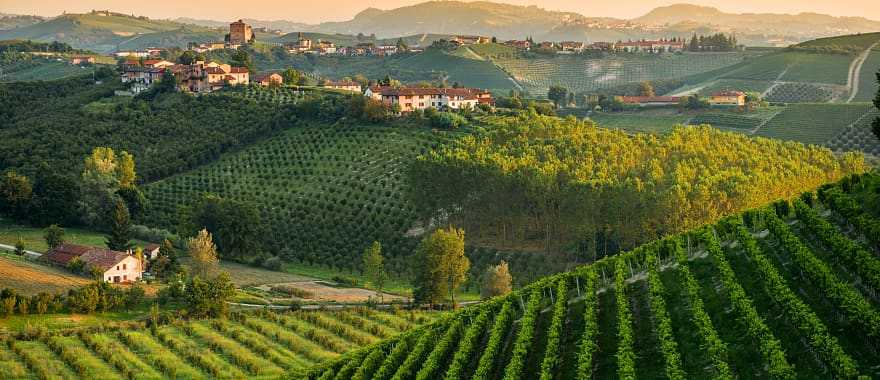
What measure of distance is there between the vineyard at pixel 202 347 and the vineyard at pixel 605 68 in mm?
107692

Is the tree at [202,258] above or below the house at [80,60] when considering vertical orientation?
below

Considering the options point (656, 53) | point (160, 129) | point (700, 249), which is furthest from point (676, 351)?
point (656, 53)

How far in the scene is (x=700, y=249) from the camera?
36531 millimetres

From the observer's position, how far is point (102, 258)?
5650 cm

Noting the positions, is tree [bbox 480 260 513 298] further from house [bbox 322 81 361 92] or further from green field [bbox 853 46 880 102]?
green field [bbox 853 46 880 102]

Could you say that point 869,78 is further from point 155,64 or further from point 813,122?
point 155,64

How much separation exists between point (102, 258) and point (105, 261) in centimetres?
61

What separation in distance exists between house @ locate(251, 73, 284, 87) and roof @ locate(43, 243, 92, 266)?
50619 mm

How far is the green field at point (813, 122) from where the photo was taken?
89000 mm

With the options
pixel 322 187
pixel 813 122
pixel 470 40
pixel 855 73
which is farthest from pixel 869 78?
pixel 470 40

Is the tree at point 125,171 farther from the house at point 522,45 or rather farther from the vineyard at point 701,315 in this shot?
the house at point 522,45

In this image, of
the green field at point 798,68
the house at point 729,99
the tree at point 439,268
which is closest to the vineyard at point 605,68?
the green field at point 798,68

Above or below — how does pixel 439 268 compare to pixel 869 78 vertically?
below

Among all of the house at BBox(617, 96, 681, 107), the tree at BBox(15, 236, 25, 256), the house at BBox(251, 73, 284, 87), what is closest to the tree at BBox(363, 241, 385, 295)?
the tree at BBox(15, 236, 25, 256)
